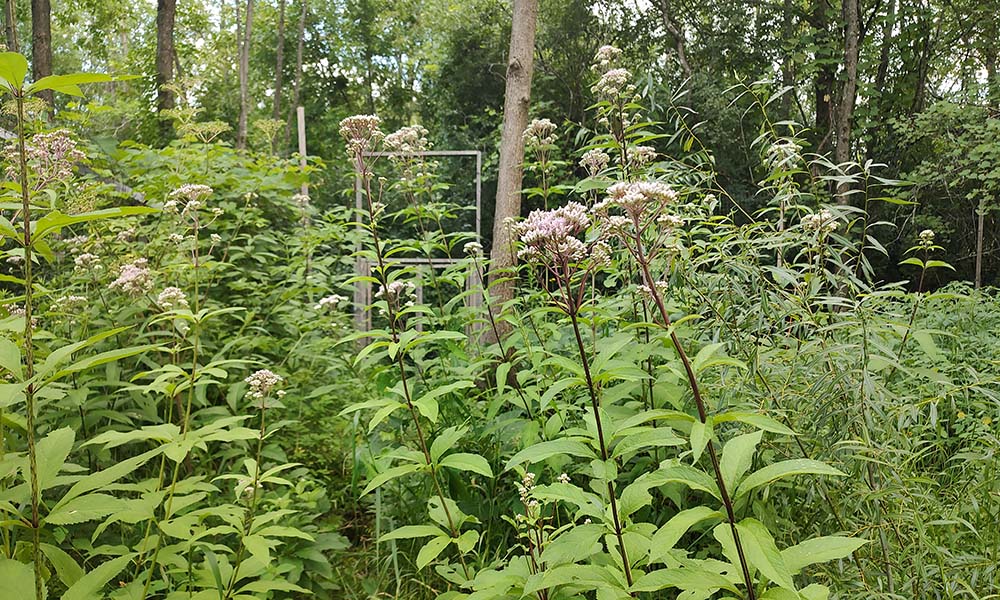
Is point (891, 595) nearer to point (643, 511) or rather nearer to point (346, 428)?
point (643, 511)

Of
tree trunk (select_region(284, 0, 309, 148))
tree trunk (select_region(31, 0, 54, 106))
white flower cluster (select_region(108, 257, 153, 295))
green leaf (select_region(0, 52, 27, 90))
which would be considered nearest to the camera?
green leaf (select_region(0, 52, 27, 90))

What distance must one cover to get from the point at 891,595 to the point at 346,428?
219 cm

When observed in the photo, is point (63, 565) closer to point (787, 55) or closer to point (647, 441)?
point (647, 441)

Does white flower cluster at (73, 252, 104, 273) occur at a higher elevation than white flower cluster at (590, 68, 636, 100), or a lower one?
lower

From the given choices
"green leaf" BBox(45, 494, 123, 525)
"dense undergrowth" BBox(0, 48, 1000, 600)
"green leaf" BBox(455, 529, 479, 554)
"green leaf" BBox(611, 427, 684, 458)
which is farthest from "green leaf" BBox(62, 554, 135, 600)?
"green leaf" BBox(611, 427, 684, 458)

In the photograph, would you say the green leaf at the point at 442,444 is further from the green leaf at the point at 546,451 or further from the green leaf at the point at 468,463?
the green leaf at the point at 546,451

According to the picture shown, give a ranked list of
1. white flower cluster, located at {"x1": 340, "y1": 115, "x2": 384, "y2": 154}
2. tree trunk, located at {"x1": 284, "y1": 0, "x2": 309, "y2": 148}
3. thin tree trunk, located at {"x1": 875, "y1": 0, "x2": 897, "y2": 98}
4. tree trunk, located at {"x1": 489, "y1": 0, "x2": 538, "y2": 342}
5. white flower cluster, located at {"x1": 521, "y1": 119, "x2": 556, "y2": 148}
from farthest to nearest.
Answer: tree trunk, located at {"x1": 284, "y1": 0, "x2": 309, "y2": 148}, thin tree trunk, located at {"x1": 875, "y1": 0, "x2": 897, "y2": 98}, tree trunk, located at {"x1": 489, "y1": 0, "x2": 538, "y2": 342}, white flower cluster, located at {"x1": 521, "y1": 119, "x2": 556, "y2": 148}, white flower cluster, located at {"x1": 340, "y1": 115, "x2": 384, "y2": 154}

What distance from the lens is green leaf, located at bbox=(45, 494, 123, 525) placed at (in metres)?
0.98

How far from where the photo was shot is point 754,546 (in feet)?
2.90

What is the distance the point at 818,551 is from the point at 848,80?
8.69 metres

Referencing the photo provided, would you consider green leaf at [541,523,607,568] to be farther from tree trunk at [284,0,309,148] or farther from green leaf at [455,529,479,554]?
tree trunk at [284,0,309,148]

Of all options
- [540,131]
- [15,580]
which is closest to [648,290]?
[15,580]

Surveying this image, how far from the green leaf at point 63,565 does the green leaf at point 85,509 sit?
5.3 inches

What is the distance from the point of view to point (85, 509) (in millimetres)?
1022
